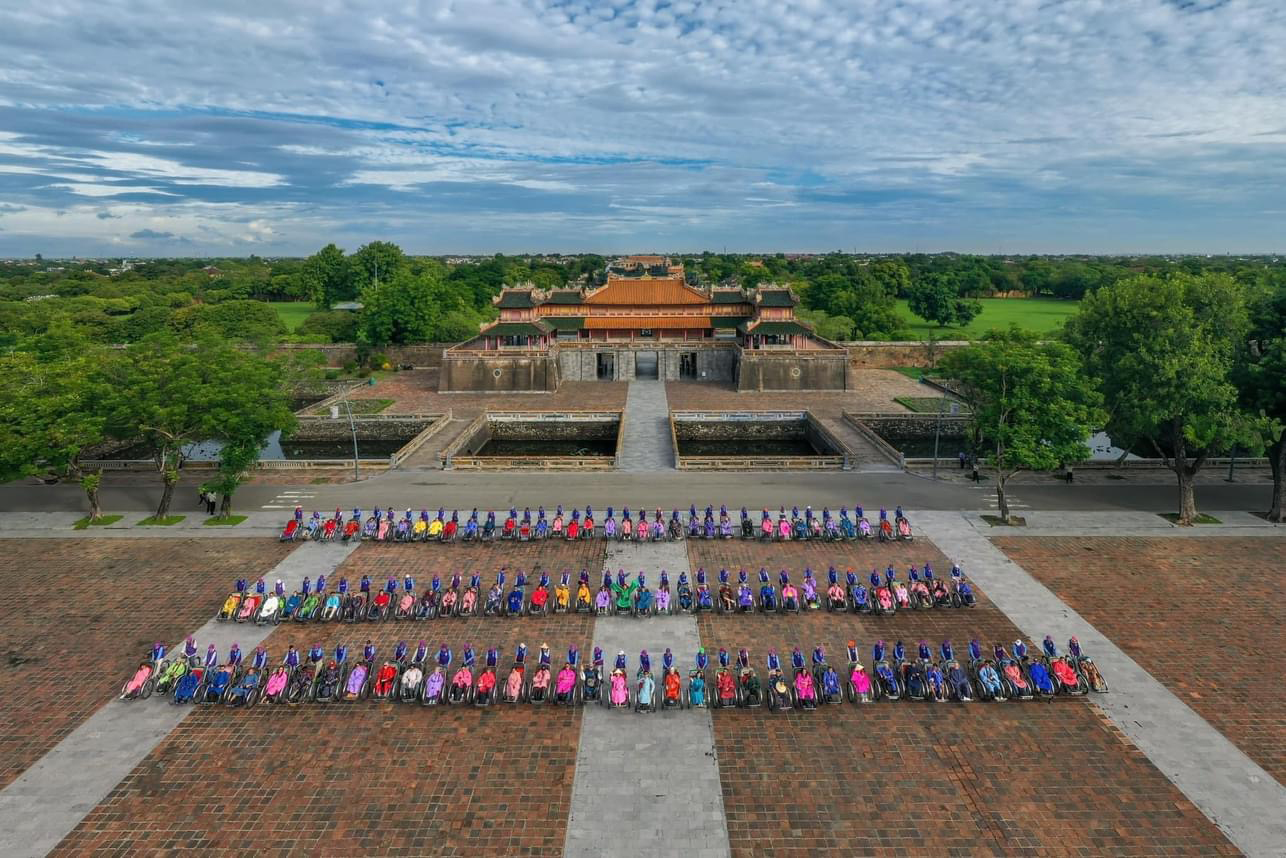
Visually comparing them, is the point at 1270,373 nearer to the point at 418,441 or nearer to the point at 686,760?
the point at 686,760

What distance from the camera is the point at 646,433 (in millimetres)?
46219

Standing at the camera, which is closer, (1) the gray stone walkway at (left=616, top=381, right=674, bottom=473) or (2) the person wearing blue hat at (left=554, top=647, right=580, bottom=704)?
(2) the person wearing blue hat at (left=554, top=647, right=580, bottom=704)

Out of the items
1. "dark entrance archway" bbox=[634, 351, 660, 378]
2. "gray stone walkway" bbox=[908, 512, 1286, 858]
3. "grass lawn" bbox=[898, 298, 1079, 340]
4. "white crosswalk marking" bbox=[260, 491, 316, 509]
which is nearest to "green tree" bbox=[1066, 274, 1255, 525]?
"gray stone walkway" bbox=[908, 512, 1286, 858]

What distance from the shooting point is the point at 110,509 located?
3150cm

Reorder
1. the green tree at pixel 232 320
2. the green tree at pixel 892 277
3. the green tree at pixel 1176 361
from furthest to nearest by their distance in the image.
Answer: the green tree at pixel 892 277 → the green tree at pixel 232 320 → the green tree at pixel 1176 361

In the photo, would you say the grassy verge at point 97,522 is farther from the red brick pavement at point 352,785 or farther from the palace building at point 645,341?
the palace building at point 645,341

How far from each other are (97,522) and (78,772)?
727 inches

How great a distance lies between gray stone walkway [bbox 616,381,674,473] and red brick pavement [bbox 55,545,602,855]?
2214 centimetres

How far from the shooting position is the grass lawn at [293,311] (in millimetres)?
106688

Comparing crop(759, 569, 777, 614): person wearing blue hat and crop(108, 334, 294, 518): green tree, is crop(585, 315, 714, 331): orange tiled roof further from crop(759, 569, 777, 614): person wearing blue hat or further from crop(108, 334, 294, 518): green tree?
crop(759, 569, 777, 614): person wearing blue hat

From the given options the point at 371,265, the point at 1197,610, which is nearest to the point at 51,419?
the point at 1197,610

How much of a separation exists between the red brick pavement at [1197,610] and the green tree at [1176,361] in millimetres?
4348

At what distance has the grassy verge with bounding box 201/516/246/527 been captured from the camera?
97.2ft

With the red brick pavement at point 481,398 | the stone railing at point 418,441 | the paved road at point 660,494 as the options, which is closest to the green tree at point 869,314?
the red brick pavement at point 481,398
